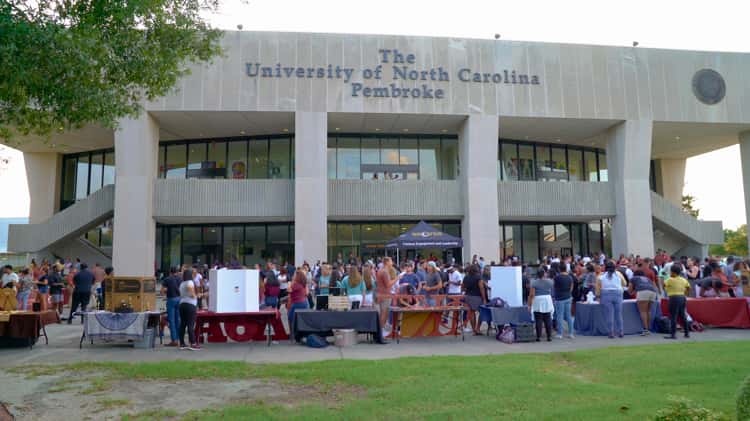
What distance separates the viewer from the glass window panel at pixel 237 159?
3189 cm

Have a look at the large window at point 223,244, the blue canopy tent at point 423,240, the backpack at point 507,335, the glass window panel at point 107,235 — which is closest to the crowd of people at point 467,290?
the backpack at point 507,335

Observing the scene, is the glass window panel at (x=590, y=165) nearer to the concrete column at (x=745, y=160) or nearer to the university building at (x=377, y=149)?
the university building at (x=377, y=149)

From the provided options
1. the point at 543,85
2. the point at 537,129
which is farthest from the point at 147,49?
the point at 537,129

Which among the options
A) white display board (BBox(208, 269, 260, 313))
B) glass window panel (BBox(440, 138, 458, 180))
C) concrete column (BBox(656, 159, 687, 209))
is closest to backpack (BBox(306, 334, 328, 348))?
white display board (BBox(208, 269, 260, 313))

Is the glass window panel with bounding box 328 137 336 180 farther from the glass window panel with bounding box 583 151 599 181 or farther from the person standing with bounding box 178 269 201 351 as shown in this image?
the person standing with bounding box 178 269 201 351

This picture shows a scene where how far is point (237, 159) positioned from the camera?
32188 millimetres

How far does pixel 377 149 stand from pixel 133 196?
42.8 ft

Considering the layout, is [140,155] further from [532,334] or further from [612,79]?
[612,79]

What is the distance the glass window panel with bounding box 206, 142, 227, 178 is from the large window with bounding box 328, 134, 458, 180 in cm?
609

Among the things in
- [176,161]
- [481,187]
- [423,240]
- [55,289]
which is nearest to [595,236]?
[481,187]

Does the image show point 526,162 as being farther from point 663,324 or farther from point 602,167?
point 663,324

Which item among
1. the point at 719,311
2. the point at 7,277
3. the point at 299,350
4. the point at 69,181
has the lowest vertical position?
the point at 299,350

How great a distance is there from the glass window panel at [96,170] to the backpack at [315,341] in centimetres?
2737

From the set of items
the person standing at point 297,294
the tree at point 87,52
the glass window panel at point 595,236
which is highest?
the tree at point 87,52
